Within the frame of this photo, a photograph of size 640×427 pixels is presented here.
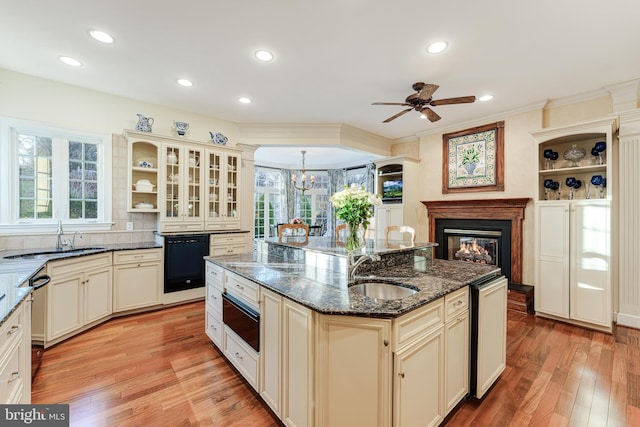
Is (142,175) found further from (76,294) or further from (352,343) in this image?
(352,343)

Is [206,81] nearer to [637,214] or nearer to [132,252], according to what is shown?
[132,252]

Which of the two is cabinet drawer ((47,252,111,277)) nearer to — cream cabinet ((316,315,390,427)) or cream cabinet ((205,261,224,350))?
cream cabinet ((205,261,224,350))

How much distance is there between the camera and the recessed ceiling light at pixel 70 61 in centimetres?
269

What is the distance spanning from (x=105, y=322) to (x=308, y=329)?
3114mm

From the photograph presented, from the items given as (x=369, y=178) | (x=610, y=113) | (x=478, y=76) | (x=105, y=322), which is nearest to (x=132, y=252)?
(x=105, y=322)

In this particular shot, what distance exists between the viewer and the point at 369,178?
23.9ft

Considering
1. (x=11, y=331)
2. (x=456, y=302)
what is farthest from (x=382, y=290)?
(x=11, y=331)

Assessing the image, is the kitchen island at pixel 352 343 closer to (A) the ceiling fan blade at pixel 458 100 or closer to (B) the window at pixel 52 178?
(A) the ceiling fan blade at pixel 458 100

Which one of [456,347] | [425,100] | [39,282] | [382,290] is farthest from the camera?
[425,100]

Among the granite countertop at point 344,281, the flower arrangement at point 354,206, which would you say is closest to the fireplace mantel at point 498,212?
the granite countertop at point 344,281

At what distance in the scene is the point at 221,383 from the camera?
211 centimetres

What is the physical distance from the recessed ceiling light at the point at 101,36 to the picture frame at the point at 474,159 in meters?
4.74

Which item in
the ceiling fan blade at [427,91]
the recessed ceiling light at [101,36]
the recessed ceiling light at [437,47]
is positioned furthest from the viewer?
the ceiling fan blade at [427,91]

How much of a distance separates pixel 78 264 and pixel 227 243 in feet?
5.55
